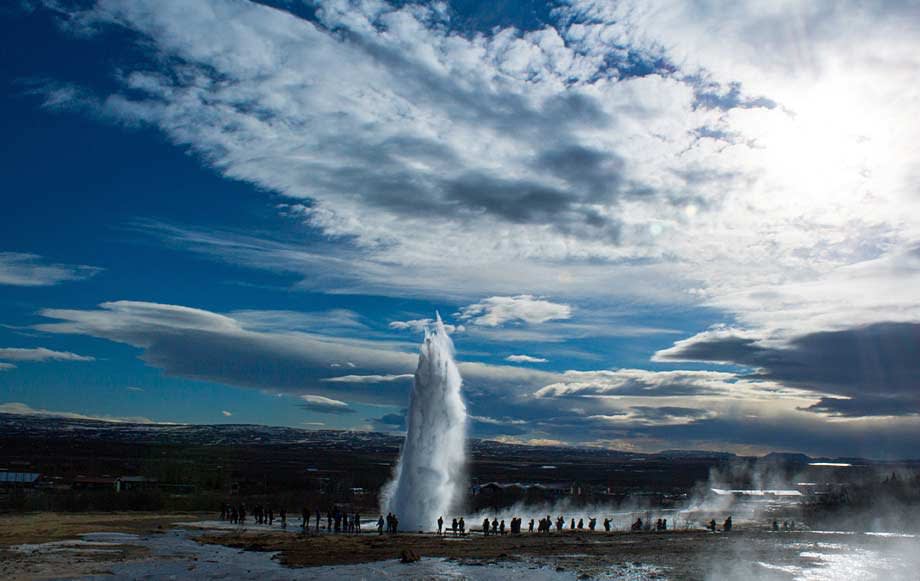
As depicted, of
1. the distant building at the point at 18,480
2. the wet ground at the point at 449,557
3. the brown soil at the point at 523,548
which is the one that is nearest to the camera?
the wet ground at the point at 449,557

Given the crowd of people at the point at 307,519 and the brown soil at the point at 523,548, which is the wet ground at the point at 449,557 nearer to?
the brown soil at the point at 523,548

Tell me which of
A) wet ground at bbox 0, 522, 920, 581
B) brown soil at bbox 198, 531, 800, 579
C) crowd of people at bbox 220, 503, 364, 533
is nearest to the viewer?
wet ground at bbox 0, 522, 920, 581

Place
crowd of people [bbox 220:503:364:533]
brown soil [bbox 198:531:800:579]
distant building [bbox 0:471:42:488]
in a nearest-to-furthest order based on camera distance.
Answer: brown soil [bbox 198:531:800:579], crowd of people [bbox 220:503:364:533], distant building [bbox 0:471:42:488]

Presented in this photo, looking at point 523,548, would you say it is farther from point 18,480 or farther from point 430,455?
point 18,480

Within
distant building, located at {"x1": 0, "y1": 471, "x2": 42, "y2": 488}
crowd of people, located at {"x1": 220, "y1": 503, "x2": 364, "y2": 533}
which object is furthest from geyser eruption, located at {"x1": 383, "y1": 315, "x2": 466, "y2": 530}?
distant building, located at {"x1": 0, "y1": 471, "x2": 42, "y2": 488}

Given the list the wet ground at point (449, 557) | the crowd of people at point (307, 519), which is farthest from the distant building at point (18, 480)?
the wet ground at point (449, 557)

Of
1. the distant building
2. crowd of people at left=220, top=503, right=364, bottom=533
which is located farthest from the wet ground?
the distant building

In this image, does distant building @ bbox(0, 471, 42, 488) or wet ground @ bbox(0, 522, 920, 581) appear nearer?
wet ground @ bbox(0, 522, 920, 581)

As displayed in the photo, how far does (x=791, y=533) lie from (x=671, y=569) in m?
21.9

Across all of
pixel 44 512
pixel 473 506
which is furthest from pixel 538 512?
pixel 44 512

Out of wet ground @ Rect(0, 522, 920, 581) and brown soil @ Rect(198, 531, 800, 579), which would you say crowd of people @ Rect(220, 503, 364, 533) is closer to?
wet ground @ Rect(0, 522, 920, 581)

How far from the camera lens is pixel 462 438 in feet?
146

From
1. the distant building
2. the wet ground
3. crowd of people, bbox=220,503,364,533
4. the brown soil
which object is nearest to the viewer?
the wet ground

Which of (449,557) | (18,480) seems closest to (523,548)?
(449,557)
